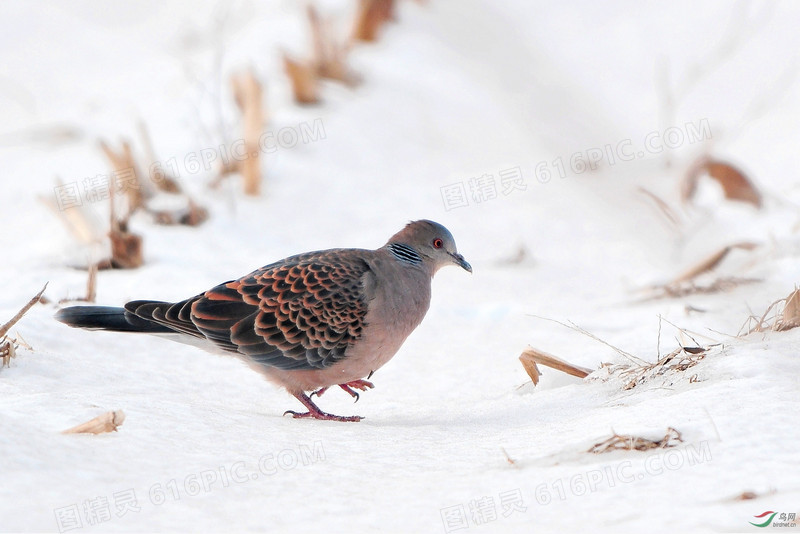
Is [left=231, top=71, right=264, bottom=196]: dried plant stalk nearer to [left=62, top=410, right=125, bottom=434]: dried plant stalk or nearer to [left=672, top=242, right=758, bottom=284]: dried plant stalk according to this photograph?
[left=672, top=242, right=758, bottom=284]: dried plant stalk

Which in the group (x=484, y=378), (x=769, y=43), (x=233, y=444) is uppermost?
(x=769, y=43)

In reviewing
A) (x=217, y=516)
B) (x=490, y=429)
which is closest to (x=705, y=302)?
(x=490, y=429)

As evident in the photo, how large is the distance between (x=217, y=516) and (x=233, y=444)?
1.88 ft

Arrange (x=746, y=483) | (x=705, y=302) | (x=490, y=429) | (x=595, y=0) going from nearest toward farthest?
1. (x=746, y=483)
2. (x=490, y=429)
3. (x=705, y=302)
4. (x=595, y=0)

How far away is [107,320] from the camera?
365 cm

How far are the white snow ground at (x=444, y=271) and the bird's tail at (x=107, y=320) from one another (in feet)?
0.53

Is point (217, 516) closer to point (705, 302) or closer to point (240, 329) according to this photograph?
point (240, 329)

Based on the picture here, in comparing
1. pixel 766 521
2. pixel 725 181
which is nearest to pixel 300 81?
pixel 725 181

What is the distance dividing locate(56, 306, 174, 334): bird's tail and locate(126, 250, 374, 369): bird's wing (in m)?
0.04

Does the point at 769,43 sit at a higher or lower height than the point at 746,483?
higher

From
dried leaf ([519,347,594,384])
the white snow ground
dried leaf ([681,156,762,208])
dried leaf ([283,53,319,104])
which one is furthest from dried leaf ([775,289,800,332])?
dried leaf ([283,53,319,104])

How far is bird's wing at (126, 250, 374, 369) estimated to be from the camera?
3.62 meters

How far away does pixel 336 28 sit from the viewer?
990 centimetres

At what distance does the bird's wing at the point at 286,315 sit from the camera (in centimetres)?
362
